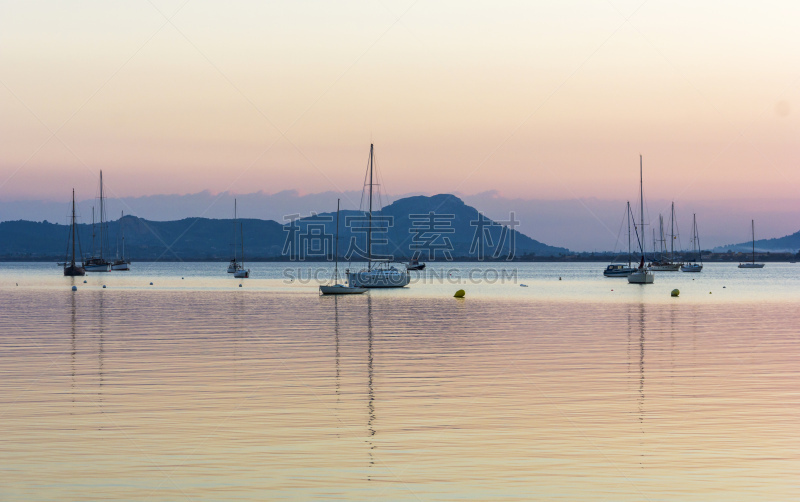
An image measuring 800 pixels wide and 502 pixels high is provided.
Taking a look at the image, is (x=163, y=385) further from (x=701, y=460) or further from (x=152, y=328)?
(x=152, y=328)

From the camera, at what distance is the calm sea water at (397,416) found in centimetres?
1384

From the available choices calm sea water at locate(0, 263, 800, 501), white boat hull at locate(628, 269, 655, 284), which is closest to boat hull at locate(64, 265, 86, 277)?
white boat hull at locate(628, 269, 655, 284)

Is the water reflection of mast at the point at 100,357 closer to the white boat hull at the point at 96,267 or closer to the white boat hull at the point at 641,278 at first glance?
the white boat hull at the point at 641,278

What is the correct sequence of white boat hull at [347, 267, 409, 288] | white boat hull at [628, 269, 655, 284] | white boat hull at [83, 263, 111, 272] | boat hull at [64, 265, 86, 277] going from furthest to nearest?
white boat hull at [83, 263, 111, 272] → boat hull at [64, 265, 86, 277] → white boat hull at [628, 269, 655, 284] → white boat hull at [347, 267, 409, 288]

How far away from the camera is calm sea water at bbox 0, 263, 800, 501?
1384cm

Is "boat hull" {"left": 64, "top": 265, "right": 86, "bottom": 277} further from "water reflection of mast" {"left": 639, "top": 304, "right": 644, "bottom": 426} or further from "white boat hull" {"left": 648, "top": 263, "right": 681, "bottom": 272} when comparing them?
"water reflection of mast" {"left": 639, "top": 304, "right": 644, "bottom": 426}

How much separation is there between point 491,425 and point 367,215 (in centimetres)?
7398

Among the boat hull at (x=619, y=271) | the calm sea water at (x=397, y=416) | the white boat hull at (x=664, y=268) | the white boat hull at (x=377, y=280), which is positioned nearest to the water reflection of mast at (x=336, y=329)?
the calm sea water at (x=397, y=416)

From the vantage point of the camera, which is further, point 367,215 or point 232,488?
point 367,215

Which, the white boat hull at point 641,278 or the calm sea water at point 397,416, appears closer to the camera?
the calm sea water at point 397,416

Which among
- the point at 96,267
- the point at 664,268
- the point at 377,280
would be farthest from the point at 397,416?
the point at 664,268

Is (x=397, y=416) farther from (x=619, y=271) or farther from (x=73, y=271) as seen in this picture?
(x=73, y=271)

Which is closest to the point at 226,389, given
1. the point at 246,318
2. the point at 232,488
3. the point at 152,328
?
the point at 232,488

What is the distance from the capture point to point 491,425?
61.3 feet
